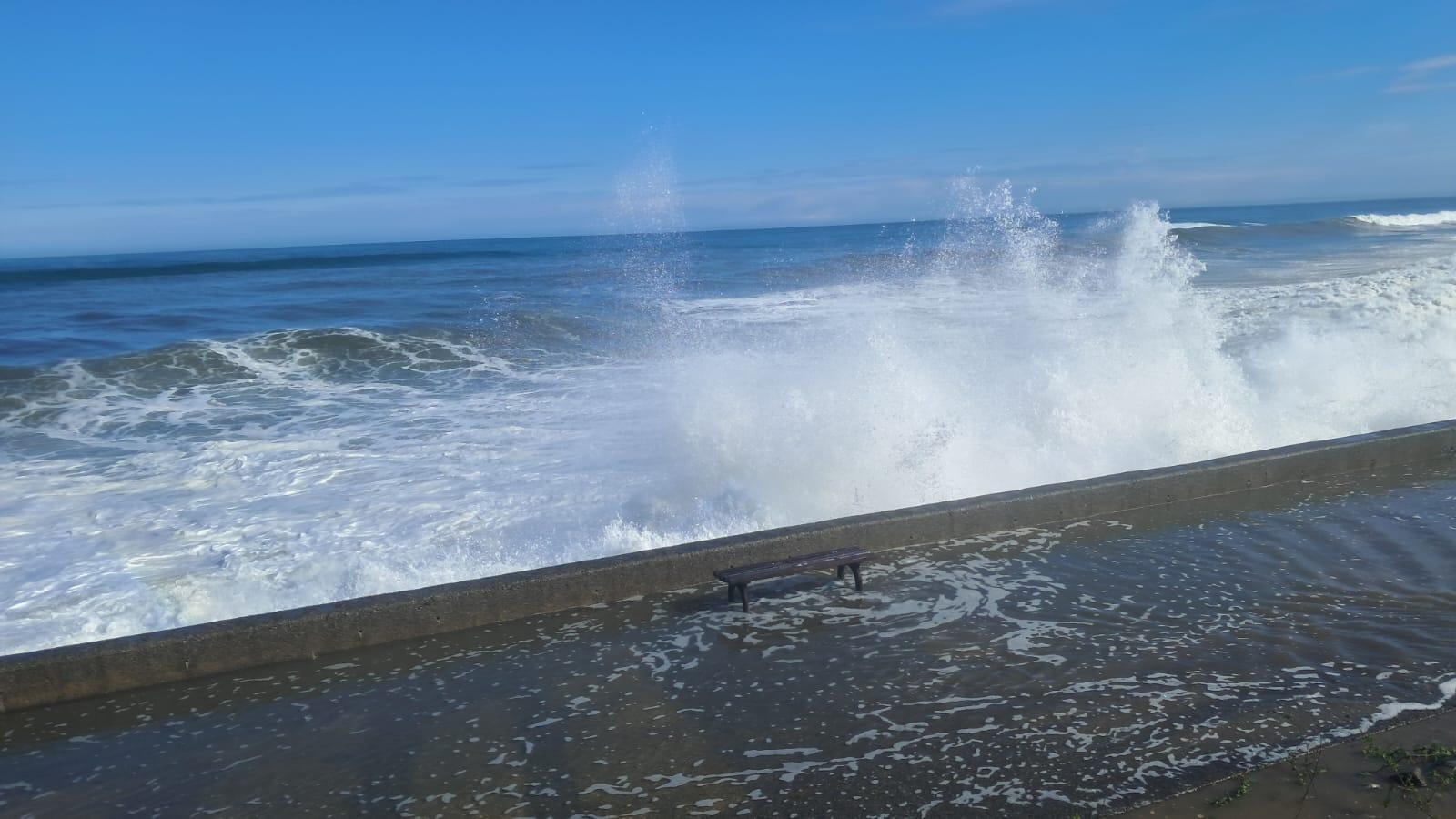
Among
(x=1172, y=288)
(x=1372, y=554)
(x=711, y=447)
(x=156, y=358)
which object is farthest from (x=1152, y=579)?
(x=156, y=358)

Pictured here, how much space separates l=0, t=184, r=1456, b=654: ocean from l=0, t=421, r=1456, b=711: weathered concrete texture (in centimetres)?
122

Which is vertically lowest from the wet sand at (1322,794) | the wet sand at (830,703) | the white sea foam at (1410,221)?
the wet sand at (830,703)

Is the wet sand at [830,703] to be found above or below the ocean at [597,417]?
below

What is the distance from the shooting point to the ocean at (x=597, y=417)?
7.71m

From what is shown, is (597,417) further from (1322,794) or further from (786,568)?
(1322,794)

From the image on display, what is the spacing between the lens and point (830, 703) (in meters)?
4.75

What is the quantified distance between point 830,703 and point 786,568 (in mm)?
1400

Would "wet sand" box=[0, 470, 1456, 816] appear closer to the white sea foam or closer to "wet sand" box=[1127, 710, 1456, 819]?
"wet sand" box=[1127, 710, 1456, 819]

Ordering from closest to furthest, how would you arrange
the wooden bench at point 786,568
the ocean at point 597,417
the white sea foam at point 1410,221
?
the wooden bench at point 786,568
the ocean at point 597,417
the white sea foam at point 1410,221

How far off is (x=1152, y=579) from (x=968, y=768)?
2.80m

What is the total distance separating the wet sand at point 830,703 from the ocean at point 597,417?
1826 millimetres

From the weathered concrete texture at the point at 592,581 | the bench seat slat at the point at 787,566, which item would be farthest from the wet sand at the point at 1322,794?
the weathered concrete texture at the point at 592,581

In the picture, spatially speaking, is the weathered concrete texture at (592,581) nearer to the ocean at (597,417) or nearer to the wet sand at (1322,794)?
the ocean at (597,417)

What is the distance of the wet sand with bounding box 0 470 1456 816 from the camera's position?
13.3 ft
